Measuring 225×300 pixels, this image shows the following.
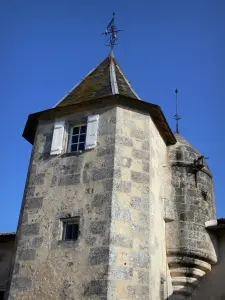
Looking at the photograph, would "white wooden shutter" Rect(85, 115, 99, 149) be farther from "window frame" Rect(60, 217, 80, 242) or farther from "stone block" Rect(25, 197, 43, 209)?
"window frame" Rect(60, 217, 80, 242)

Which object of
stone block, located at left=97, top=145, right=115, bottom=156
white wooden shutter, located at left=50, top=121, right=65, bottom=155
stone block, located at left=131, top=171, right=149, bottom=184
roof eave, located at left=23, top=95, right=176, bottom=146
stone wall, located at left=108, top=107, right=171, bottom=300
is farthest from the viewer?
roof eave, located at left=23, top=95, right=176, bottom=146

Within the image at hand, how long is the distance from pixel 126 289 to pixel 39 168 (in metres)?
3.70

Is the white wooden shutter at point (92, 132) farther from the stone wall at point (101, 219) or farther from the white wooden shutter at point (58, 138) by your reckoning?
the white wooden shutter at point (58, 138)

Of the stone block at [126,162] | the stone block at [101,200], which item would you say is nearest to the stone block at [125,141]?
the stone block at [126,162]

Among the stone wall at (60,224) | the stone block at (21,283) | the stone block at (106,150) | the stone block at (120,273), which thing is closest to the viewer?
the stone block at (120,273)

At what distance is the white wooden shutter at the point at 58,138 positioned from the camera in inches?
391

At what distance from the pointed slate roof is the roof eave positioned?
234mm

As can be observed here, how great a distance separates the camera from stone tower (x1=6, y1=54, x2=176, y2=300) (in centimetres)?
812

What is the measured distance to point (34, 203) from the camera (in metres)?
9.43

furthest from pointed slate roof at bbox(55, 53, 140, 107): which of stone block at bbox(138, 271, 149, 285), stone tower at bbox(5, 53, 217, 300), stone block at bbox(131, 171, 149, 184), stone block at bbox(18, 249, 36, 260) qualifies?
stone block at bbox(138, 271, 149, 285)

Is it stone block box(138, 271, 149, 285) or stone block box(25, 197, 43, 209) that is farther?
stone block box(25, 197, 43, 209)

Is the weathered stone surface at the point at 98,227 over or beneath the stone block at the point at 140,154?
beneath

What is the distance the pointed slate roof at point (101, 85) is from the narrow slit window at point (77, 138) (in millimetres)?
721

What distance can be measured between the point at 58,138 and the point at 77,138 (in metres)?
0.48
